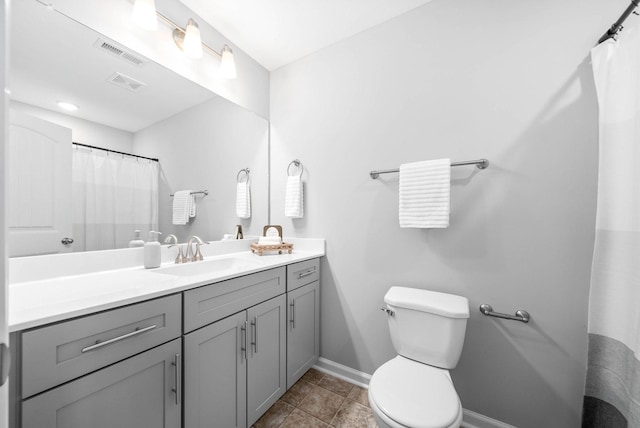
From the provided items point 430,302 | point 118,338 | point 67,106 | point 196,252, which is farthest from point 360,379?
point 67,106

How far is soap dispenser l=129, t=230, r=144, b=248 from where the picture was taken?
1363mm

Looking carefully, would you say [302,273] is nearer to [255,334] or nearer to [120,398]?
[255,334]

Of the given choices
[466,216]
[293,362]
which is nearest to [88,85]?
[293,362]

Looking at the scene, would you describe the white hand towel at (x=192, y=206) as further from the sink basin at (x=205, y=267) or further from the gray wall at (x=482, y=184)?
the gray wall at (x=482, y=184)

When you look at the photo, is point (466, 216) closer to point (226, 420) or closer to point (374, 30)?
point (374, 30)

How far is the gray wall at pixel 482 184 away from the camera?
118 cm

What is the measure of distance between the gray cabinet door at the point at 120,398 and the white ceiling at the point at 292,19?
1.91 meters

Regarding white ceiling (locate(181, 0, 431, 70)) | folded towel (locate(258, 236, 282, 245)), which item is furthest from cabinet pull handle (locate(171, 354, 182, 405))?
white ceiling (locate(181, 0, 431, 70))

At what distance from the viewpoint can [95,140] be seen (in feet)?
4.01

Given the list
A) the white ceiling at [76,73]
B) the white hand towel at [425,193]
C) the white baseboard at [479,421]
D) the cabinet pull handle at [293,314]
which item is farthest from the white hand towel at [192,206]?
the white baseboard at [479,421]

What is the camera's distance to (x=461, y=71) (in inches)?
56.4

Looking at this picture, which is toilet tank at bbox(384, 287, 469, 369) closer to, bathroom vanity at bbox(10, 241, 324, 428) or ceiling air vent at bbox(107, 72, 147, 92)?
bathroom vanity at bbox(10, 241, 324, 428)

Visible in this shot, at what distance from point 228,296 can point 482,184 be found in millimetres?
1428

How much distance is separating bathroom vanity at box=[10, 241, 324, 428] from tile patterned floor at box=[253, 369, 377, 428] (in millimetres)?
90
